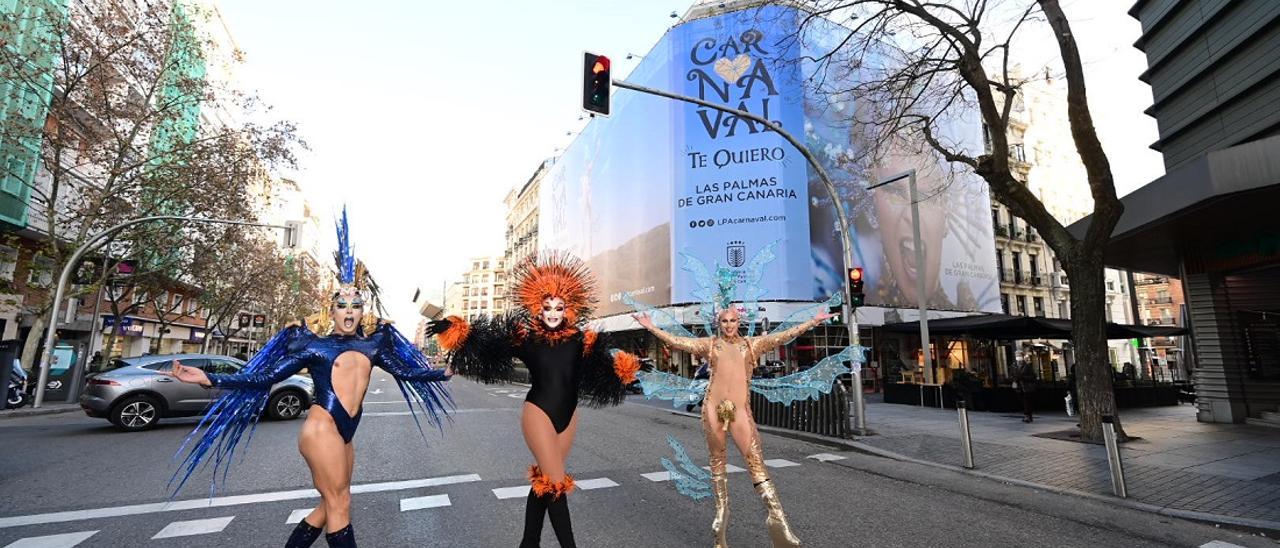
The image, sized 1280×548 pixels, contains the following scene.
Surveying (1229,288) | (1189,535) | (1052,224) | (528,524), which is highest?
(1052,224)

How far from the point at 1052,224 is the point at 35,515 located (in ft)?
45.7

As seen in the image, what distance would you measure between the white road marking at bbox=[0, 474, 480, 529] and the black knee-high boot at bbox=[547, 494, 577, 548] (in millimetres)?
3378

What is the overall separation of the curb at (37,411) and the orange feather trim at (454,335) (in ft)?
51.4

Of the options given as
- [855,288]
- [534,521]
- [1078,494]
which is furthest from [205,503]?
[855,288]

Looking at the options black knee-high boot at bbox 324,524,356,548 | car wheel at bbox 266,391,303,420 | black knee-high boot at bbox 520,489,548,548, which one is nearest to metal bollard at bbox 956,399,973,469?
black knee-high boot at bbox 520,489,548,548

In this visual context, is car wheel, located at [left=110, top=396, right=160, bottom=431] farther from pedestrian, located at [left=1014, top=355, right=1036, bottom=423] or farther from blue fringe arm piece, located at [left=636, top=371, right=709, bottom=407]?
pedestrian, located at [left=1014, top=355, right=1036, bottom=423]

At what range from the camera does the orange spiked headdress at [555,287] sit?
369cm

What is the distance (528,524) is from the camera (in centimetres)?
329

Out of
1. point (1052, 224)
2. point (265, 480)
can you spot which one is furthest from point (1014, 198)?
point (265, 480)

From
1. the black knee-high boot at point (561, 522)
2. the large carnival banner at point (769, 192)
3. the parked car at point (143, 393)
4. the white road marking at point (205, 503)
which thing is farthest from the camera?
the large carnival banner at point (769, 192)

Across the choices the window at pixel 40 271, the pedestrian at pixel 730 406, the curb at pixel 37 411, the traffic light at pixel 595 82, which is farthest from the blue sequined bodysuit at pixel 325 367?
the window at pixel 40 271

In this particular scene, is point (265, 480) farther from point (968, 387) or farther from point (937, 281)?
point (937, 281)

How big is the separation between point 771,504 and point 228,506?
502 centimetres

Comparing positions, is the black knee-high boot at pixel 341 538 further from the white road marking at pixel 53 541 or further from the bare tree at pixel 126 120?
the bare tree at pixel 126 120
